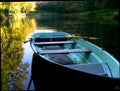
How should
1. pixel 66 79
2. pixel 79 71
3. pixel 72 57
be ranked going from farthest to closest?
pixel 72 57 < pixel 66 79 < pixel 79 71

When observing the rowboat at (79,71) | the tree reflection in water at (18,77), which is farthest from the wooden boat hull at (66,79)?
the tree reflection in water at (18,77)

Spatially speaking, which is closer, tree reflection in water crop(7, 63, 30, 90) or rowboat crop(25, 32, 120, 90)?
rowboat crop(25, 32, 120, 90)

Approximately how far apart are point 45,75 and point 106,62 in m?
1.76

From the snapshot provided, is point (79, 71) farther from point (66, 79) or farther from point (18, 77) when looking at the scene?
point (18, 77)

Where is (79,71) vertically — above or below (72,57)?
above

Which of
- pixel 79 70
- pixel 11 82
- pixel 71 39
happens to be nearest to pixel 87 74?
pixel 79 70

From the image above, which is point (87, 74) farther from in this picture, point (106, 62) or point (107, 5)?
point (107, 5)

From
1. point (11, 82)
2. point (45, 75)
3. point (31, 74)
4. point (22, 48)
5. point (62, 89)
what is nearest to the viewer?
point (62, 89)

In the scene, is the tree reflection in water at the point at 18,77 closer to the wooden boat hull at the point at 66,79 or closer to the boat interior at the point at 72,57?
the wooden boat hull at the point at 66,79

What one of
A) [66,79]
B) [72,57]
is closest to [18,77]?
[72,57]

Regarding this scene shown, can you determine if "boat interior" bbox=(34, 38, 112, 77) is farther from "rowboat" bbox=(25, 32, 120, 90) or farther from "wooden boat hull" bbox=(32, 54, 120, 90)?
"wooden boat hull" bbox=(32, 54, 120, 90)

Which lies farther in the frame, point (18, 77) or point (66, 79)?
point (18, 77)

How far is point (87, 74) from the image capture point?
6.80 meters

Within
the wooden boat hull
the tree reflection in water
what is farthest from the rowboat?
the tree reflection in water
